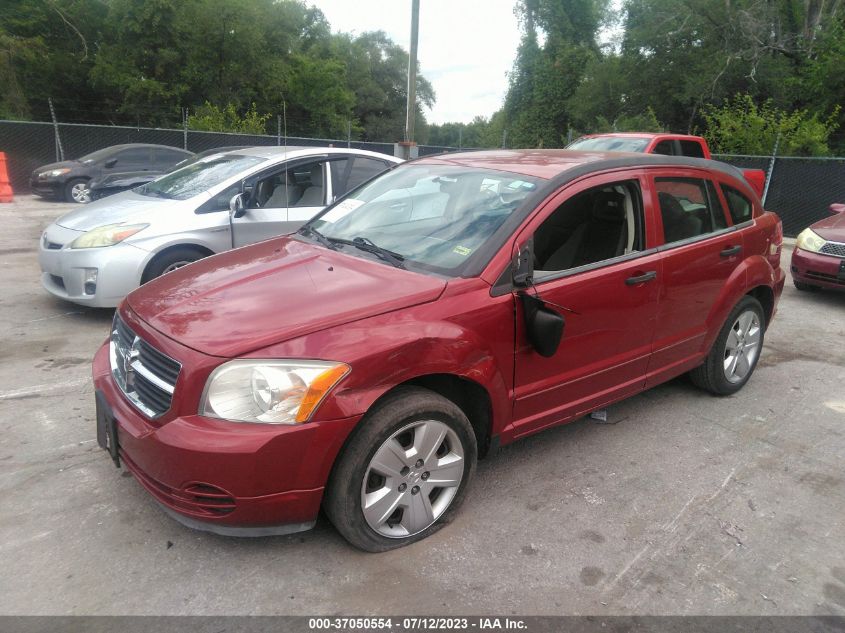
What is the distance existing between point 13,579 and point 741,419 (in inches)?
165

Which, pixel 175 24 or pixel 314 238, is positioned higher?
pixel 175 24

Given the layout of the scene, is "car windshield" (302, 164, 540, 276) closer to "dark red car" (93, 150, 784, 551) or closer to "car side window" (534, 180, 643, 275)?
"dark red car" (93, 150, 784, 551)

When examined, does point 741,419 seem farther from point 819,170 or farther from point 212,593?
point 819,170

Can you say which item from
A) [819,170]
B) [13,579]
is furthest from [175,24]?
[13,579]

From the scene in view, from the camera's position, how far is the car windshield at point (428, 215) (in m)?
3.18

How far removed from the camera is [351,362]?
250 cm

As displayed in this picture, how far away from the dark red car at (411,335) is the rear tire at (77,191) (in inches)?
499

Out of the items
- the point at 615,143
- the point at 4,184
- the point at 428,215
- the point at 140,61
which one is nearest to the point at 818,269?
the point at 615,143

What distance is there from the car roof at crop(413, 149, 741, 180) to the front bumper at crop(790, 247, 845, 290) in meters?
4.26

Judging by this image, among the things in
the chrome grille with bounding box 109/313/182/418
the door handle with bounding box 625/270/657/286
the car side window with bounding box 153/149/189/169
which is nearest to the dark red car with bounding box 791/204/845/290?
the door handle with bounding box 625/270/657/286

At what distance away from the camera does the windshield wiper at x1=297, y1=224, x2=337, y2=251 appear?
11.6 feet

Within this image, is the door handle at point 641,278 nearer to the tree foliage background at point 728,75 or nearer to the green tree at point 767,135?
the green tree at point 767,135

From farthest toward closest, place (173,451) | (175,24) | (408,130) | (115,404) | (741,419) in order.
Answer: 1. (175,24)
2. (408,130)
3. (741,419)
4. (115,404)
5. (173,451)

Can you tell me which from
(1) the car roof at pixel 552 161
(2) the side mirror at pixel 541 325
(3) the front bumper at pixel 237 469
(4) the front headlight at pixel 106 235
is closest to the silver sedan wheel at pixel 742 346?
(1) the car roof at pixel 552 161
